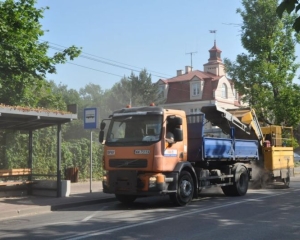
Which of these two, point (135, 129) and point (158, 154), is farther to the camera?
point (135, 129)

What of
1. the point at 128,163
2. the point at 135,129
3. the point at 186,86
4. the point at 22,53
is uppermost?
the point at 186,86

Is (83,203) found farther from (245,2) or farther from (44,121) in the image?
(245,2)

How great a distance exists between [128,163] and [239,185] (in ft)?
16.7

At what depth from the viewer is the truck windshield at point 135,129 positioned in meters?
12.4

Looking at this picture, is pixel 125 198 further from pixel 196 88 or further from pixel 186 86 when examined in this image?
pixel 186 86

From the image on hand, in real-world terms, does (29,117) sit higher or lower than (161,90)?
lower

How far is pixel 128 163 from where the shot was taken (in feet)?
40.7

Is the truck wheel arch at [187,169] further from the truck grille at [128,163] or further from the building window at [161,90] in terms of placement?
the building window at [161,90]

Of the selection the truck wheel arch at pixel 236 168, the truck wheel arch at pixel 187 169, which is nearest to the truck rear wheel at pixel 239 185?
the truck wheel arch at pixel 236 168

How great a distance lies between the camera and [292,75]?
28578mm

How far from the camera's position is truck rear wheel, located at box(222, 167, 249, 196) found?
15531 millimetres

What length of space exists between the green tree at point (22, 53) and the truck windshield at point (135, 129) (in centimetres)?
596

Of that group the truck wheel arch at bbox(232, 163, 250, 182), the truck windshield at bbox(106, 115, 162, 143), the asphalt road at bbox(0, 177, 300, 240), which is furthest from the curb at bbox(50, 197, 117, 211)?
the truck wheel arch at bbox(232, 163, 250, 182)

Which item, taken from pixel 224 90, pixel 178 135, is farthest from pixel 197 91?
pixel 178 135
